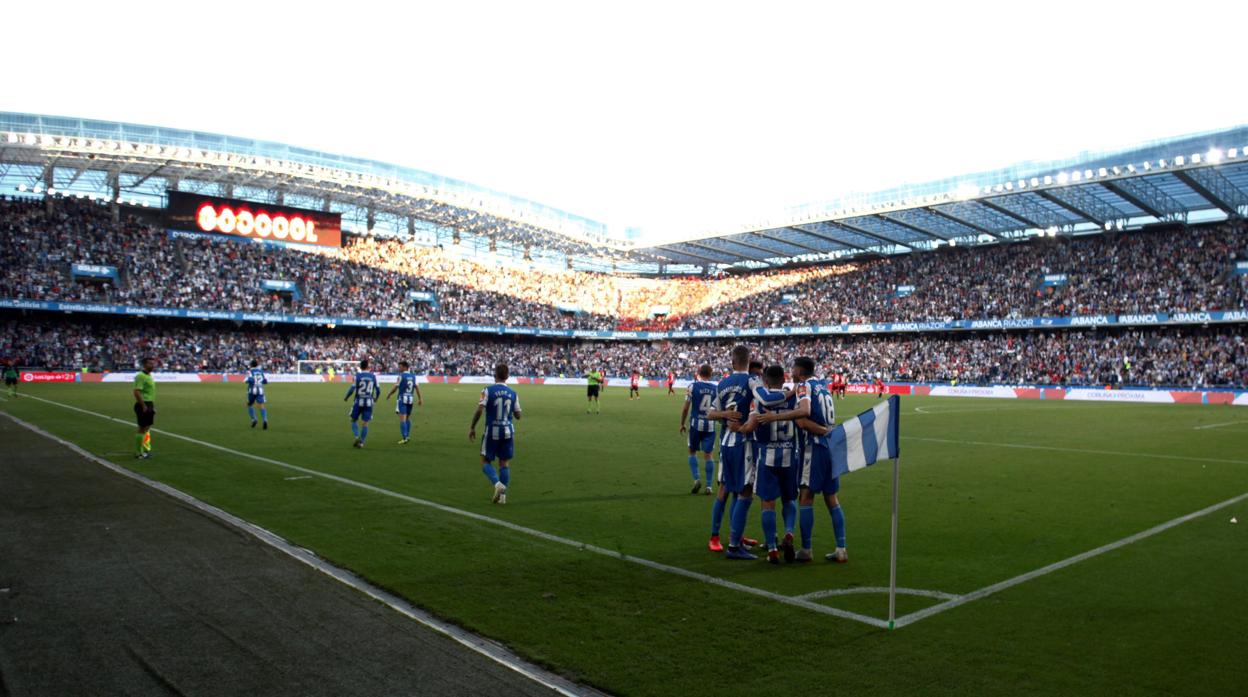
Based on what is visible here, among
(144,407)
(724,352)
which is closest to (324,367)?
(724,352)

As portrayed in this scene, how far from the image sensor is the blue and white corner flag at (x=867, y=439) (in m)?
6.64

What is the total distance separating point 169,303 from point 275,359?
8.64m

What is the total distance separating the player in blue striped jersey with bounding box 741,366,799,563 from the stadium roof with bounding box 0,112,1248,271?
43.5m

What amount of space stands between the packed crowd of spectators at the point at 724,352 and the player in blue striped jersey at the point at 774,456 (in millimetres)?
34125

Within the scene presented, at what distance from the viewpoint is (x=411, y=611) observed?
6156 millimetres

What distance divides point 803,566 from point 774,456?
119 cm

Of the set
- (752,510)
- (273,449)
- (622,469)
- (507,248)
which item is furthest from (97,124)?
(752,510)

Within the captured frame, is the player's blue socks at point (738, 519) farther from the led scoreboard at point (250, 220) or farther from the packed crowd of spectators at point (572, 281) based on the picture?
the led scoreboard at point (250, 220)

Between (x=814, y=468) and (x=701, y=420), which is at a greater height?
(x=701, y=420)

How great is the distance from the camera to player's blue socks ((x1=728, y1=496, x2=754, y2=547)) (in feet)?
25.9

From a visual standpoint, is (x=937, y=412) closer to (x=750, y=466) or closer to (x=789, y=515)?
(x=789, y=515)

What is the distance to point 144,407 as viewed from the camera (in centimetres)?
1456

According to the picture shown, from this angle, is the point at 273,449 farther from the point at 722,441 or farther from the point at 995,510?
the point at 995,510


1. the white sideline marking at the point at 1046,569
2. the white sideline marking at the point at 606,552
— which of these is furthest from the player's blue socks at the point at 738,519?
the white sideline marking at the point at 1046,569
